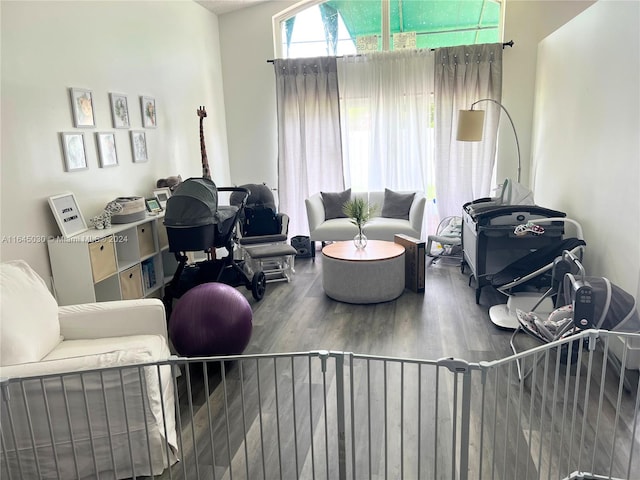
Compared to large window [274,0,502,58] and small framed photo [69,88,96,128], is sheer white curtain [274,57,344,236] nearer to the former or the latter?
large window [274,0,502,58]

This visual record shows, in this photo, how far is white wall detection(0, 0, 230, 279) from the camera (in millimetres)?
3262

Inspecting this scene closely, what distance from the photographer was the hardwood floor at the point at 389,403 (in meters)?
1.96

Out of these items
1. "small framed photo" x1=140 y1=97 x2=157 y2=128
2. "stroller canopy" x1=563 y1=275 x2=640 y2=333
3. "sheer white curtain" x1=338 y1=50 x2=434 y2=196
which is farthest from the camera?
"sheer white curtain" x1=338 y1=50 x2=434 y2=196

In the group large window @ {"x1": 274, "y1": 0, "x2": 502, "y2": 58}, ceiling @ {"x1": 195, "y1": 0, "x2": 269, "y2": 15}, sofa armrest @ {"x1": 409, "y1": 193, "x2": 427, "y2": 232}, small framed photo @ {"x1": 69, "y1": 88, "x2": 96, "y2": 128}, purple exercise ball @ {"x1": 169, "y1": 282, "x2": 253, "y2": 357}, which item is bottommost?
purple exercise ball @ {"x1": 169, "y1": 282, "x2": 253, "y2": 357}

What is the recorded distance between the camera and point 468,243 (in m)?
5.05

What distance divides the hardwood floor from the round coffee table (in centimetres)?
10

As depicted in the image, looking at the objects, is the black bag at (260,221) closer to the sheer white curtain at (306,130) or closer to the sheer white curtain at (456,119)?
the sheer white curtain at (306,130)

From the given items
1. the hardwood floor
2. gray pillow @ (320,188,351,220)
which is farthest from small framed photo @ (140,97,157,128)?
gray pillow @ (320,188,351,220)

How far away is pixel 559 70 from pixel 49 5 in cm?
458

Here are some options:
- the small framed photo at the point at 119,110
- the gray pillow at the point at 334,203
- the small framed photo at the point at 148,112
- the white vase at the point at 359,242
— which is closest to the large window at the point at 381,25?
the gray pillow at the point at 334,203

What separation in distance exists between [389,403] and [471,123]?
3.59m

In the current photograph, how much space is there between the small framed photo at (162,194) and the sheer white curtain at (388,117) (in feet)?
8.42

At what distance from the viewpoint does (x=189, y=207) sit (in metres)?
4.11

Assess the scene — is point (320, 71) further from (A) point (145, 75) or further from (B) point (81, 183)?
(B) point (81, 183)
